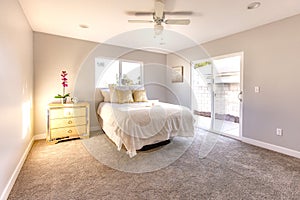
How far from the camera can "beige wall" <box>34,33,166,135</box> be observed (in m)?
3.31

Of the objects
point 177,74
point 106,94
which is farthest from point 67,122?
point 177,74

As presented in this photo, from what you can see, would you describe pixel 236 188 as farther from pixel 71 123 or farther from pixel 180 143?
pixel 71 123

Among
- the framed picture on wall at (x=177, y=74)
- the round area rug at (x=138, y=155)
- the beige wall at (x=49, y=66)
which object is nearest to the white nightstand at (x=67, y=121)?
the round area rug at (x=138, y=155)

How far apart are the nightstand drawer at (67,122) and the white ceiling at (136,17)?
1820 millimetres

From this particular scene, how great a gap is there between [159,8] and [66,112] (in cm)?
256

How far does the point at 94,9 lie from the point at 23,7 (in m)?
1.03

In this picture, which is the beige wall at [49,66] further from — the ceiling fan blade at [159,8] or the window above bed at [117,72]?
the ceiling fan blade at [159,8]

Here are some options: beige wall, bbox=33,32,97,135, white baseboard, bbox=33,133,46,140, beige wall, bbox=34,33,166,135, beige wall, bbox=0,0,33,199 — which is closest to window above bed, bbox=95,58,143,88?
beige wall, bbox=34,33,166,135

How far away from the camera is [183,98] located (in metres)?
4.76

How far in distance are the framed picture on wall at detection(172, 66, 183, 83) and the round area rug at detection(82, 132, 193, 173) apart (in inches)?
86.4

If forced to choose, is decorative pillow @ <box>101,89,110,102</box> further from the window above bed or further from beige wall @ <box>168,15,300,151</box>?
beige wall @ <box>168,15,300,151</box>

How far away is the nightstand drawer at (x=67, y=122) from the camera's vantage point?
3.06m

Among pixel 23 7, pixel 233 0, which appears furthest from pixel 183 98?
pixel 23 7

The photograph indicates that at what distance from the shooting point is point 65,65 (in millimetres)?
3580
